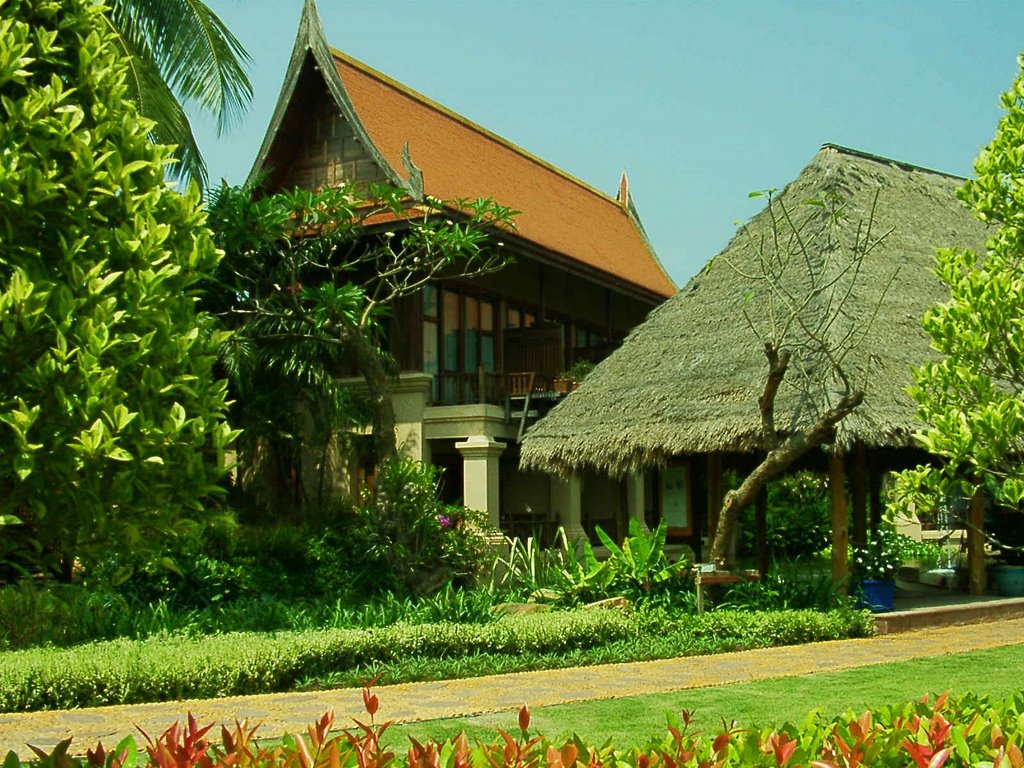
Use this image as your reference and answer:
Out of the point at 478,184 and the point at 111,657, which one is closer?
the point at 111,657

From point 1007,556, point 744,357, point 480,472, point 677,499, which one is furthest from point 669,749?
point 1007,556

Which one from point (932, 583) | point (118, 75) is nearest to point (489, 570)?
point (932, 583)

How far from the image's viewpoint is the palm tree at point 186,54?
53.3ft

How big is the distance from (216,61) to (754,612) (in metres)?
10.4

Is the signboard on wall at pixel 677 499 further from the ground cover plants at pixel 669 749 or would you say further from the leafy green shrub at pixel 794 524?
the ground cover plants at pixel 669 749

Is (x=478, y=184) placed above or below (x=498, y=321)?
above

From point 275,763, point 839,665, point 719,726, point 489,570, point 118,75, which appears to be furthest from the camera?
point 489,570

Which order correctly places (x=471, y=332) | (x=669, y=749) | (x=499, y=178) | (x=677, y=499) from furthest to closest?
1. (x=499, y=178)
2. (x=471, y=332)
3. (x=677, y=499)
4. (x=669, y=749)

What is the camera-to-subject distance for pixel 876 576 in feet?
44.2

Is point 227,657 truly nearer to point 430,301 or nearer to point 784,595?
point 784,595

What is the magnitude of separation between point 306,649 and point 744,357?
274 inches

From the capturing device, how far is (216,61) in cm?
1675

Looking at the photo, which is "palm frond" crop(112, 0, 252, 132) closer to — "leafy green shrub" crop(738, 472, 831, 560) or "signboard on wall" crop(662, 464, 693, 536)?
"signboard on wall" crop(662, 464, 693, 536)

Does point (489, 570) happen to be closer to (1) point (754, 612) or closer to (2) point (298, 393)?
(2) point (298, 393)
